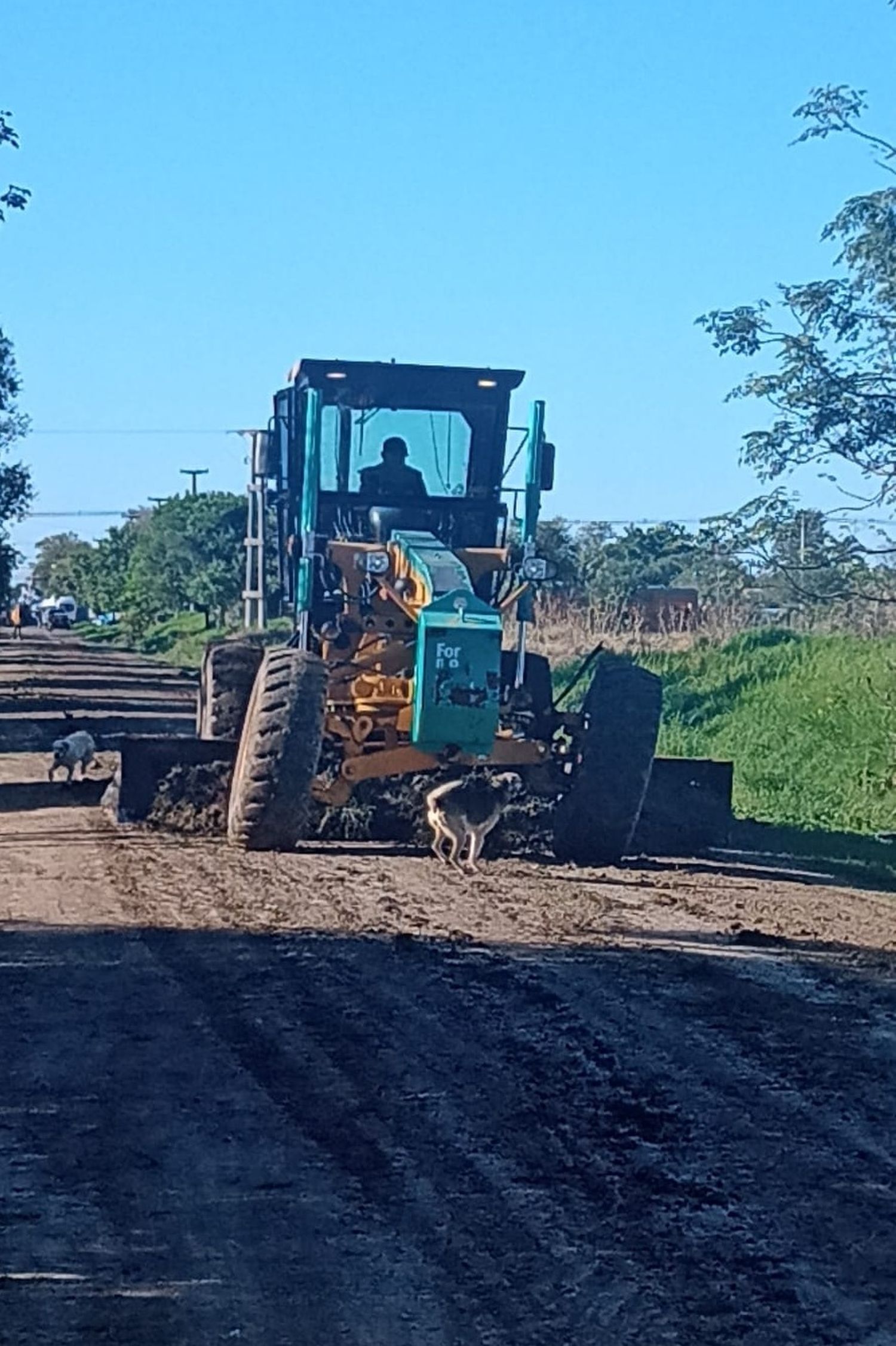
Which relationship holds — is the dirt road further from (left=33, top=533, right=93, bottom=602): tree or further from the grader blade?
(left=33, top=533, right=93, bottom=602): tree

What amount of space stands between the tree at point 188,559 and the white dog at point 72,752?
5714cm

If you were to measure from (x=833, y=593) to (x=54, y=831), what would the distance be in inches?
448

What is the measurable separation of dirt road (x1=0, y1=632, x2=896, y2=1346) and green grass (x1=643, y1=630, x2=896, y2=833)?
7919mm

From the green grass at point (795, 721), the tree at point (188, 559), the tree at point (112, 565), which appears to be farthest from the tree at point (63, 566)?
the green grass at point (795, 721)

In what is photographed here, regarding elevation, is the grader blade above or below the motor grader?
below

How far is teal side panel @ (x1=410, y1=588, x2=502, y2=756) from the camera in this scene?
13.2 metres

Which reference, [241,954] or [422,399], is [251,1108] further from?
[422,399]

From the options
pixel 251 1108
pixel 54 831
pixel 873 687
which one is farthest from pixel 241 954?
pixel 873 687

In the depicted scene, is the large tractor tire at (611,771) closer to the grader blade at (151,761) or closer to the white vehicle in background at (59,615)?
the grader blade at (151,761)

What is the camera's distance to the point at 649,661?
29.0 meters

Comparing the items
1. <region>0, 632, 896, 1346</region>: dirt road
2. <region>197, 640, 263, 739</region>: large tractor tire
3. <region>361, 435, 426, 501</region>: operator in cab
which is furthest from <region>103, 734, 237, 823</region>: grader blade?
<region>0, 632, 896, 1346</region>: dirt road

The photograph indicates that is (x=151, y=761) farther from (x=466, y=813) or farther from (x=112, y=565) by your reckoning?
(x=112, y=565)

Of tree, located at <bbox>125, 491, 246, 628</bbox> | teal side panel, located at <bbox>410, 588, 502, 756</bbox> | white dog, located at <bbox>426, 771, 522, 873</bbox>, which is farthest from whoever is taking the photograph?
tree, located at <bbox>125, 491, 246, 628</bbox>

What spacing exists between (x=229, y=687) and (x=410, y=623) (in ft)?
9.65
